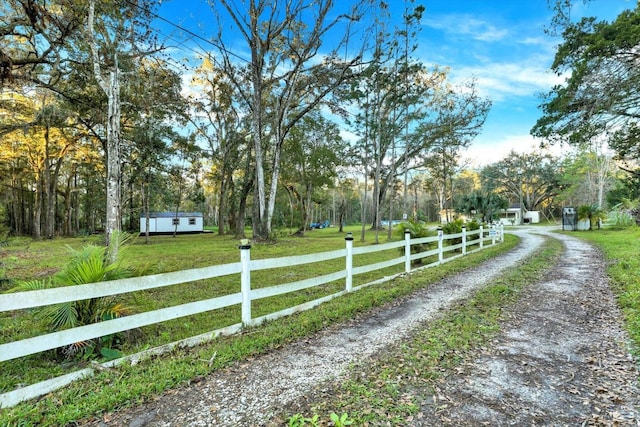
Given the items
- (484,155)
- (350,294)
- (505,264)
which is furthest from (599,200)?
(350,294)

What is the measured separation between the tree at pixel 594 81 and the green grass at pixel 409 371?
1024 cm

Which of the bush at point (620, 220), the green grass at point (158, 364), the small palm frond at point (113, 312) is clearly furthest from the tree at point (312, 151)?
the small palm frond at point (113, 312)

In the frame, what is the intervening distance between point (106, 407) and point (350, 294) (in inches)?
162

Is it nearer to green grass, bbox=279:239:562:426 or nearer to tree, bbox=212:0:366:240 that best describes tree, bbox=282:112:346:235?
tree, bbox=212:0:366:240

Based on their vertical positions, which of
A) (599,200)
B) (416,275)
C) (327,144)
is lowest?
(416,275)

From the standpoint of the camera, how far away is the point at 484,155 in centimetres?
5197

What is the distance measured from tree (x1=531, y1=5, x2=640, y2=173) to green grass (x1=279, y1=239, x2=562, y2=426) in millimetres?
10245

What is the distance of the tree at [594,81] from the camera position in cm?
1023

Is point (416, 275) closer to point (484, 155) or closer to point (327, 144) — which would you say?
point (327, 144)

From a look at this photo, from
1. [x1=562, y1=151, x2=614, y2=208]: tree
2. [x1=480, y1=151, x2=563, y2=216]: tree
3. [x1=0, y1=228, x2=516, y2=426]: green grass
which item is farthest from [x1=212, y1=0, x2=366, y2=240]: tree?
[x1=480, y1=151, x2=563, y2=216]: tree

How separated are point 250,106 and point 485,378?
690 inches

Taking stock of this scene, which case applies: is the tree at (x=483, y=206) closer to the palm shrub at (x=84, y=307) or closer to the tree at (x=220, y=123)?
the tree at (x=220, y=123)

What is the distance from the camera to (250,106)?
17812 millimetres

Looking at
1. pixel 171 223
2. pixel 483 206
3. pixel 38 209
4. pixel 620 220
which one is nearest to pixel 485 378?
pixel 620 220
